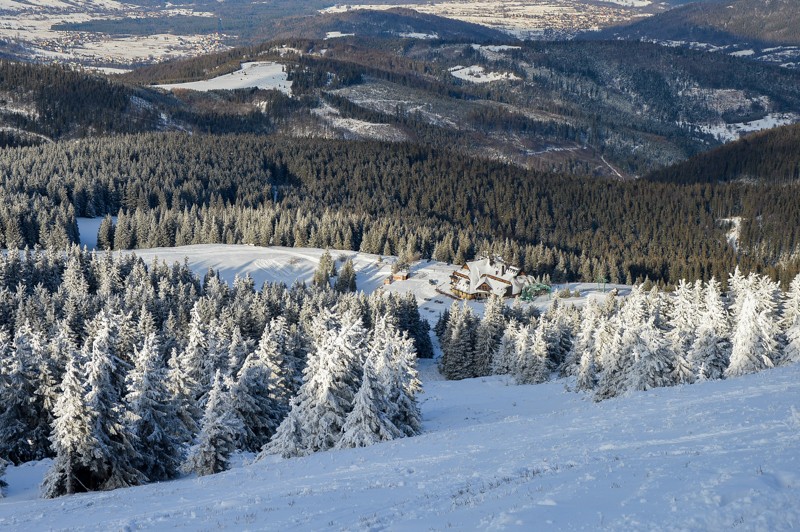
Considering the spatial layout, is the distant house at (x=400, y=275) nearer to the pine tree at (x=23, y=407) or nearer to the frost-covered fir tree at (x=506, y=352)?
the frost-covered fir tree at (x=506, y=352)

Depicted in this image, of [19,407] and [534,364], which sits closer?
[19,407]

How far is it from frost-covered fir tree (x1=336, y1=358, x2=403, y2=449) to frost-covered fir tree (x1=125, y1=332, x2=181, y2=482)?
780 centimetres

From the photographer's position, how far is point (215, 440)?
35125 mm

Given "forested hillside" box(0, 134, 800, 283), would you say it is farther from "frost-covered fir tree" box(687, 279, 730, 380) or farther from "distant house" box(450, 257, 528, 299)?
"frost-covered fir tree" box(687, 279, 730, 380)

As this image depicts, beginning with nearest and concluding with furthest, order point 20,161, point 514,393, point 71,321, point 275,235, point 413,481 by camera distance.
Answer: point 413,481 < point 514,393 < point 71,321 < point 275,235 < point 20,161

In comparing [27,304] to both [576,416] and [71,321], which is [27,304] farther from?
[576,416]

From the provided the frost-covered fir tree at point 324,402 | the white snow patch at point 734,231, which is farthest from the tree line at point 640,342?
the white snow patch at point 734,231

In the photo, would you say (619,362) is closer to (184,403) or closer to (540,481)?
(184,403)

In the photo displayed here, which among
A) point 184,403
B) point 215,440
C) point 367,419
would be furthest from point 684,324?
point 215,440

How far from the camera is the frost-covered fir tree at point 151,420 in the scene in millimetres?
34250

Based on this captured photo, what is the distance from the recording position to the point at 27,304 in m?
75.1

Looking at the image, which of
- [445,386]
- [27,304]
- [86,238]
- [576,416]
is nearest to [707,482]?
[576,416]

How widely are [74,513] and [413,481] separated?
1088cm

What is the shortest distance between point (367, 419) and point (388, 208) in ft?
435
